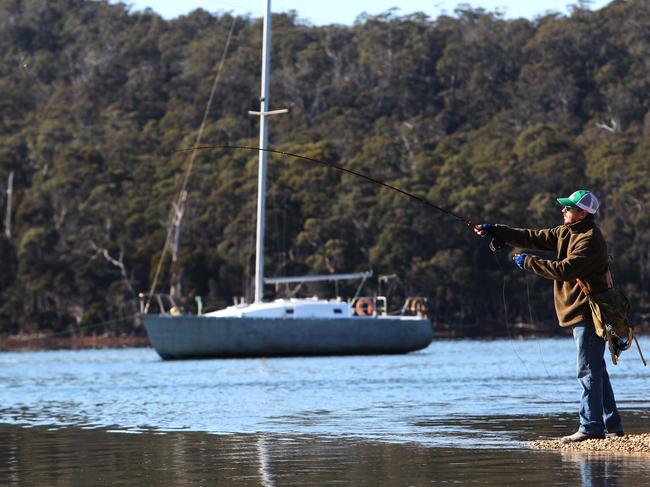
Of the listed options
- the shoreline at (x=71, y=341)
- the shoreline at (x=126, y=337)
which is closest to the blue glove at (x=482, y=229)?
the shoreline at (x=126, y=337)

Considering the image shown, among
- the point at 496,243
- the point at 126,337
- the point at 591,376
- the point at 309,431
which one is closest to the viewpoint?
the point at 591,376

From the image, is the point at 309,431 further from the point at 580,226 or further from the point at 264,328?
the point at 264,328

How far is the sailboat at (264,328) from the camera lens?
4331 cm

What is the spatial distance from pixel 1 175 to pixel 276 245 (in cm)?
1922

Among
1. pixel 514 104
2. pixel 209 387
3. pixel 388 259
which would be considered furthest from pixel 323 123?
pixel 209 387

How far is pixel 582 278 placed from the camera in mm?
11250

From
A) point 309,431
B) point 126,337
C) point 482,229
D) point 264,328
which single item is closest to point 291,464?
point 482,229

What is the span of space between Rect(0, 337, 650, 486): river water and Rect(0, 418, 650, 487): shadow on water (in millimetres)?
11

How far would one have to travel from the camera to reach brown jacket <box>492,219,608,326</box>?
1109 centimetres

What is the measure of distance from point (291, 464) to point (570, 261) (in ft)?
7.90

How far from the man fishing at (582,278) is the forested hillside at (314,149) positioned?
199 feet

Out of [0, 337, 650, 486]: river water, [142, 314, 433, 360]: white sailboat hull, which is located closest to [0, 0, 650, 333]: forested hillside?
[142, 314, 433, 360]: white sailboat hull

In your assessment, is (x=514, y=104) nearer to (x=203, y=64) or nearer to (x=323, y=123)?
(x=323, y=123)

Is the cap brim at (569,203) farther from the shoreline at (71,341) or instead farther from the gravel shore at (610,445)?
the shoreline at (71,341)
